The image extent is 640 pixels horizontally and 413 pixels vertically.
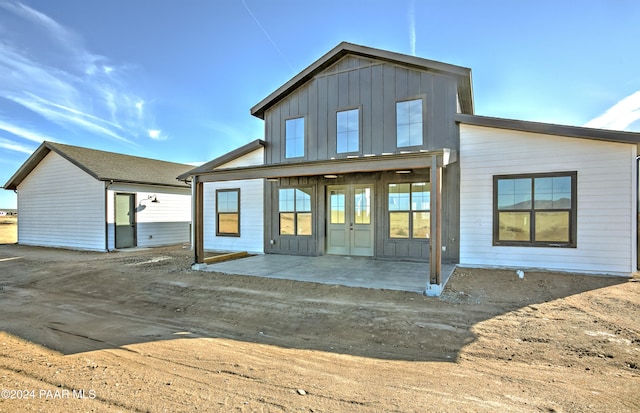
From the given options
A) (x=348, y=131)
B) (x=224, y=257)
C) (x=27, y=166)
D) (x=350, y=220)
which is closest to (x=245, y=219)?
(x=224, y=257)

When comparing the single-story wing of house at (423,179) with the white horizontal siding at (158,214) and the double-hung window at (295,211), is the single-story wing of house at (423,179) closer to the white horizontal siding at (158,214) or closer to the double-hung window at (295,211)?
the double-hung window at (295,211)

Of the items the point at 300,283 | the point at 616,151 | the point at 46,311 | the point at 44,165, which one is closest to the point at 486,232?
the point at 616,151

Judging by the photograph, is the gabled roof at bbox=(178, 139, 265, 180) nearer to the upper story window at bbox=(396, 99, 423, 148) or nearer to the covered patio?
the covered patio

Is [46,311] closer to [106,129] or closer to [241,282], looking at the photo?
[241,282]

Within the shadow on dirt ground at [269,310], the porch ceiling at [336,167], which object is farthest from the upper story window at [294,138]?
the shadow on dirt ground at [269,310]

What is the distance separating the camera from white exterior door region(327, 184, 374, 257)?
9180mm

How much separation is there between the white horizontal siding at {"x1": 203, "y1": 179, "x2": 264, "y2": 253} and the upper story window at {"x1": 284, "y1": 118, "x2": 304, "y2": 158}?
4.88 feet

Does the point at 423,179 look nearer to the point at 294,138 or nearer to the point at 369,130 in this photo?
the point at 369,130

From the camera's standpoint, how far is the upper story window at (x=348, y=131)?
9242 millimetres

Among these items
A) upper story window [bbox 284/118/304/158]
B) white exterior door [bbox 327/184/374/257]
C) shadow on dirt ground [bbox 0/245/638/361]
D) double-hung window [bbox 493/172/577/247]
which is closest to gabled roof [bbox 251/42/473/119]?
upper story window [bbox 284/118/304/158]

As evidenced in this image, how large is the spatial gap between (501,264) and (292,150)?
A: 6.91 m

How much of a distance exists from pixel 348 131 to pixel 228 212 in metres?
5.34

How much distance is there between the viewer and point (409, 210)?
28.1 ft

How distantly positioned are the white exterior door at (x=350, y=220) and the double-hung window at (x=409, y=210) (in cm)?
67
